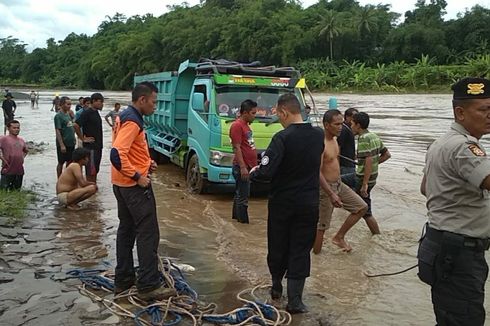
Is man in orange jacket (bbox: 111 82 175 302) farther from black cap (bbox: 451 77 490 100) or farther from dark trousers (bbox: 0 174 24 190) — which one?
dark trousers (bbox: 0 174 24 190)

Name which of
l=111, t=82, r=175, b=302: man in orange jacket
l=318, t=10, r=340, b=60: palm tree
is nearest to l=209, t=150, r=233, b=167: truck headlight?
l=111, t=82, r=175, b=302: man in orange jacket

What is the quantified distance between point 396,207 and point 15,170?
6.45 metres

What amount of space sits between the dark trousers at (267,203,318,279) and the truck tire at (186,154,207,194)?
5.35 metres

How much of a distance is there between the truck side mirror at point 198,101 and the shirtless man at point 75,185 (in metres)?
2.15

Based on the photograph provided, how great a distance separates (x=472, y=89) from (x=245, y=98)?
7.01m

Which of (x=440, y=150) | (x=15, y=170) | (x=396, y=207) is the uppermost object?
(x=440, y=150)

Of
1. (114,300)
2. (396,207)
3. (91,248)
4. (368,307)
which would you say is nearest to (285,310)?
(368,307)

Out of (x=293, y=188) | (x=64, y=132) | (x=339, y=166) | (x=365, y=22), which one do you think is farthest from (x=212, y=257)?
(x=365, y=22)

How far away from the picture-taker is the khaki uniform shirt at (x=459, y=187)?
2.84 meters

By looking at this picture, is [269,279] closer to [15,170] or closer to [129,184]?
[129,184]

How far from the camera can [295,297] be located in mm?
4715

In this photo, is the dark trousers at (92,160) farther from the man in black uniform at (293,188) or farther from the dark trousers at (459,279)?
the dark trousers at (459,279)

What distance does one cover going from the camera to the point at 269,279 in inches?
225

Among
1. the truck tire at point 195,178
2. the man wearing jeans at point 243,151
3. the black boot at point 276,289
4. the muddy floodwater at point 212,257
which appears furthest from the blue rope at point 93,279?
the truck tire at point 195,178
